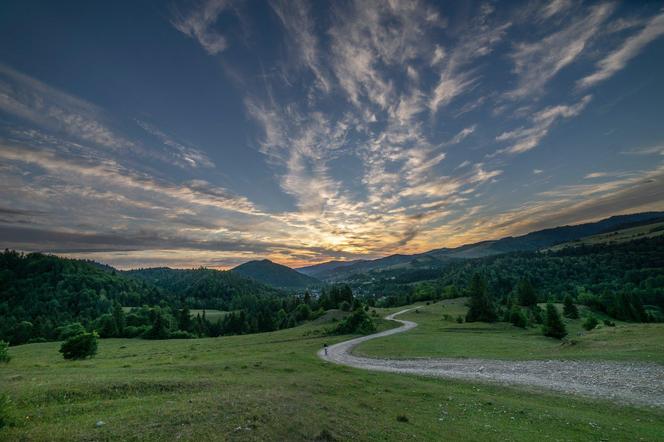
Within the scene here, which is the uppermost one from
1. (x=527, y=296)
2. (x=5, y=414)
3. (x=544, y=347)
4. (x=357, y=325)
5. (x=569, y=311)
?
(x=5, y=414)

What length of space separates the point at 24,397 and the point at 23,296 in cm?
24428

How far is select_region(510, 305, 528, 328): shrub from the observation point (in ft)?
249

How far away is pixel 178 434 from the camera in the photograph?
11.7 m

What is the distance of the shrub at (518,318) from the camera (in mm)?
75938

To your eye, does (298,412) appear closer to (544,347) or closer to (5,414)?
(5,414)

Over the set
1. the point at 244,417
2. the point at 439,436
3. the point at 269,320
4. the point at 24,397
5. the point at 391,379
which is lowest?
the point at 269,320

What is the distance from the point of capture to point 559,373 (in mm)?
28766

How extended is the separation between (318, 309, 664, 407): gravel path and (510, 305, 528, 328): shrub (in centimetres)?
4931

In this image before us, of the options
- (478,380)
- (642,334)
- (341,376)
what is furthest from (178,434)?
(642,334)

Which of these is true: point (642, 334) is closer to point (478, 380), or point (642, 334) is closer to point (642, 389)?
point (642, 389)

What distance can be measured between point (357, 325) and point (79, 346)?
5073 cm

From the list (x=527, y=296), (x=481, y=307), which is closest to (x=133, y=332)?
(x=481, y=307)

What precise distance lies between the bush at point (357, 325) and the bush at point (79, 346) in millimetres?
45560

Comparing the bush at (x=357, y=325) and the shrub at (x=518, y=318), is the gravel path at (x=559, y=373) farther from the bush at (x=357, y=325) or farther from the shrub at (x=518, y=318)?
the shrub at (x=518, y=318)
